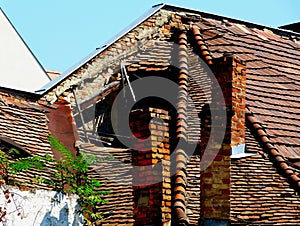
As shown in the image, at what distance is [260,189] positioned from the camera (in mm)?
11156

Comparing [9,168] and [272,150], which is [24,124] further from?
[272,150]

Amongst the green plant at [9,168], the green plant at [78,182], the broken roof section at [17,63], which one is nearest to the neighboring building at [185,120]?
the green plant at [78,182]

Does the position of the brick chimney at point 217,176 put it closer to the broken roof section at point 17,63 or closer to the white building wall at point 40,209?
the white building wall at point 40,209

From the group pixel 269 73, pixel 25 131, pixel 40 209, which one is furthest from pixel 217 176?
pixel 269 73

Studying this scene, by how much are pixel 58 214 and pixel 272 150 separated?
3.85m

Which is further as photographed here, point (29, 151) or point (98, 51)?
point (98, 51)

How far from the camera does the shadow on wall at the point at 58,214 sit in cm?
916

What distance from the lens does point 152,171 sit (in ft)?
30.5

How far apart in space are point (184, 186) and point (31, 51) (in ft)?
34.5

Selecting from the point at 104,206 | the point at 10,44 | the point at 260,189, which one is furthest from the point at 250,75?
the point at 10,44

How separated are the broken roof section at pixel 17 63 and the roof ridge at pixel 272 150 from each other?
22.5ft

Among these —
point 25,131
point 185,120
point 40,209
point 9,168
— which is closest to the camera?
point 40,209

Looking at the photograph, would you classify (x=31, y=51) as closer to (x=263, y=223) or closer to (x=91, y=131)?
(x=91, y=131)

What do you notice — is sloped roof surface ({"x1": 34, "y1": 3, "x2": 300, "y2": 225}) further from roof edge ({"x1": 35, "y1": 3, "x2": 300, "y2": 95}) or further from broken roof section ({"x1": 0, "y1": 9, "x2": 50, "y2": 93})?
broken roof section ({"x1": 0, "y1": 9, "x2": 50, "y2": 93})
